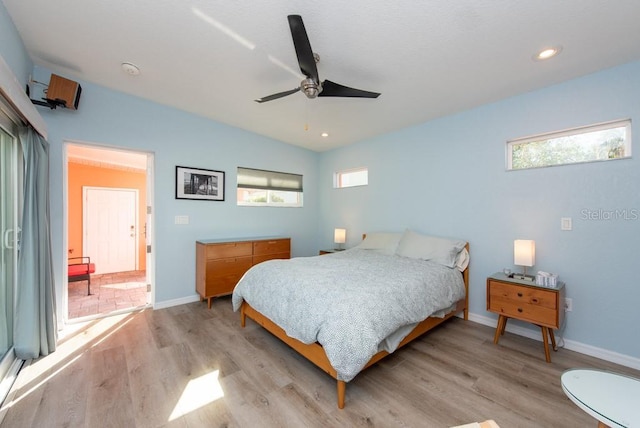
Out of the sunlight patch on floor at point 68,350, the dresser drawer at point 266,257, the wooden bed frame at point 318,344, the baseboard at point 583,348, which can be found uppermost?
the dresser drawer at point 266,257

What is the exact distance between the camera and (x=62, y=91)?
2.44 m

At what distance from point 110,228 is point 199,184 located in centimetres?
299

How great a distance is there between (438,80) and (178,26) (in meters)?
2.32

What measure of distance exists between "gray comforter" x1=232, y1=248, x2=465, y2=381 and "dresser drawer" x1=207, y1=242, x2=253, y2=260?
3.10ft

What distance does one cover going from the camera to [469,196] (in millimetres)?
3145

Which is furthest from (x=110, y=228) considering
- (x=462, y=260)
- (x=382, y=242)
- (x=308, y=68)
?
(x=462, y=260)

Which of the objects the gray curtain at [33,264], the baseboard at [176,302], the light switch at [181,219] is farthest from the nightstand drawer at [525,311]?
the gray curtain at [33,264]

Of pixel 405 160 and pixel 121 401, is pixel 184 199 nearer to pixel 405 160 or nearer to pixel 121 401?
pixel 121 401

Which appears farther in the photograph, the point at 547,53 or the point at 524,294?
the point at 524,294

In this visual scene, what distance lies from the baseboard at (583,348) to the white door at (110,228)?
6.41m

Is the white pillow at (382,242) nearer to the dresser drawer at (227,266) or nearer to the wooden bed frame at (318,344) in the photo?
the wooden bed frame at (318,344)

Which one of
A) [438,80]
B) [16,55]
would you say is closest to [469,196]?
[438,80]

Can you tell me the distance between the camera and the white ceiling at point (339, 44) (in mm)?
1682

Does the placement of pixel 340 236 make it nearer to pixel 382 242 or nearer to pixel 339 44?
pixel 382 242
